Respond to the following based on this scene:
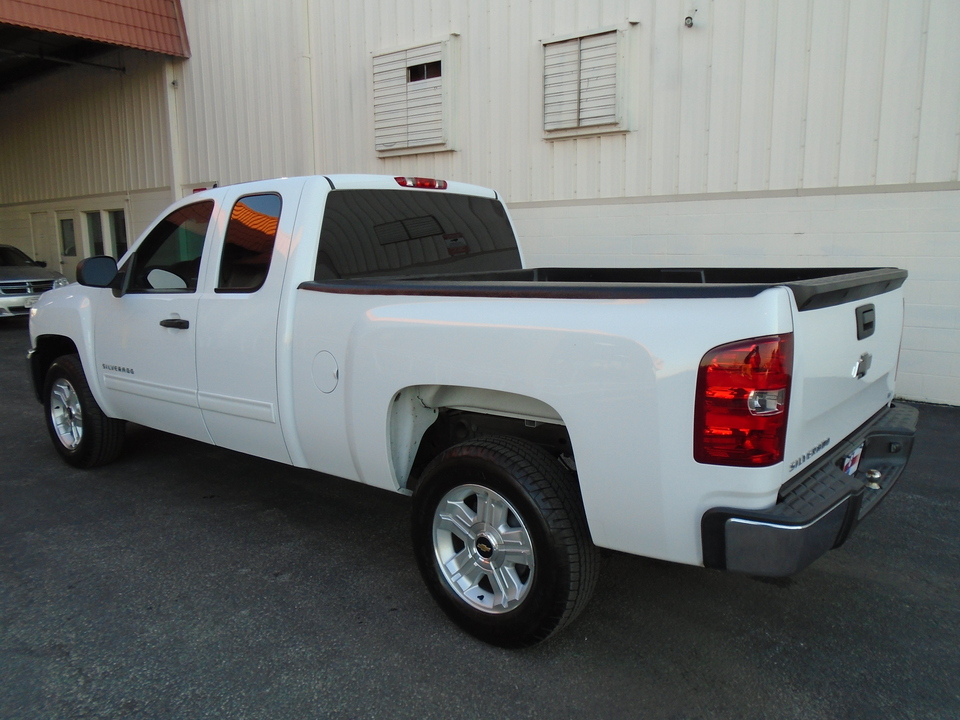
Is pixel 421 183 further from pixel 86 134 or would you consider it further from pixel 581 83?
pixel 86 134

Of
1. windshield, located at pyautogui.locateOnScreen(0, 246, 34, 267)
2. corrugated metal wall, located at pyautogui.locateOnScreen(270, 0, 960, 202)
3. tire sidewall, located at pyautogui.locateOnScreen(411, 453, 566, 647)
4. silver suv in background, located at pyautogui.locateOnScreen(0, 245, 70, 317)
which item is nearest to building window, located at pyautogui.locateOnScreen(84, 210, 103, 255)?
windshield, located at pyautogui.locateOnScreen(0, 246, 34, 267)

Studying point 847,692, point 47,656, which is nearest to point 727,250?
point 847,692

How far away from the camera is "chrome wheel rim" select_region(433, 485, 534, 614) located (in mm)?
2885

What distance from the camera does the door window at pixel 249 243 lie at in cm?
377

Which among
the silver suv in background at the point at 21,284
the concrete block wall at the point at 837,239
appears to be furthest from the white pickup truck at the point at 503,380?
the silver suv in background at the point at 21,284

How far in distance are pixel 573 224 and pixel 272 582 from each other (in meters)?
6.08

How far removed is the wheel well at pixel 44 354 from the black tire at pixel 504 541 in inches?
142

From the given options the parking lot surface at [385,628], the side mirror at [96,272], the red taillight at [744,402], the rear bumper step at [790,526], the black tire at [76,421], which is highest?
the side mirror at [96,272]

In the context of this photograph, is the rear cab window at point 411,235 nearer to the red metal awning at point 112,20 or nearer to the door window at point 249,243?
the door window at point 249,243

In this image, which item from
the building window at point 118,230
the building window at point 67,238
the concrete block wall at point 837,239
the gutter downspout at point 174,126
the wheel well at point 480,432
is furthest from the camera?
the building window at point 67,238

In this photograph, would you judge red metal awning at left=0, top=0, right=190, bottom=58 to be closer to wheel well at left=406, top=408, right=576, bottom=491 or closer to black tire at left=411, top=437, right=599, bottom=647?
wheel well at left=406, top=408, right=576, bottom=491

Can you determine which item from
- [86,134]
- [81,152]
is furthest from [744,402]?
[81,152]

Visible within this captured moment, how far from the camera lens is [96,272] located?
14.7ft

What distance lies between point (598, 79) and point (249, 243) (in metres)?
5.41
